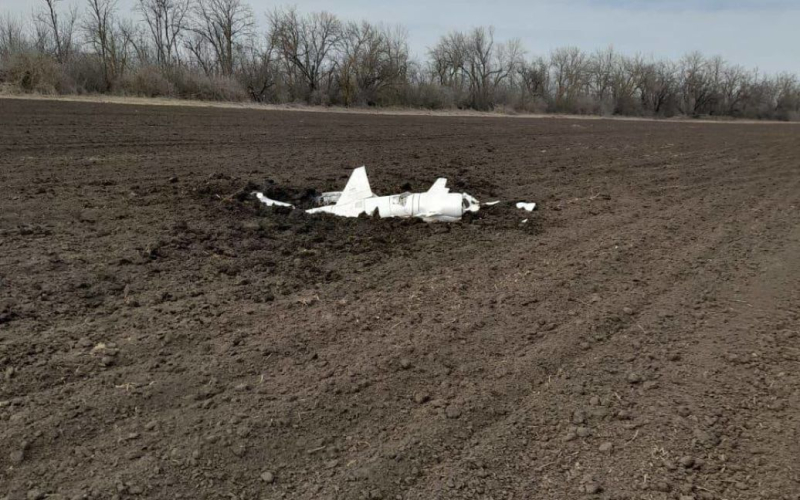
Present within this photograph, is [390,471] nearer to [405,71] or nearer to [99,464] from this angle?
[99,464]

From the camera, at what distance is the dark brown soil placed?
2512 millimetres

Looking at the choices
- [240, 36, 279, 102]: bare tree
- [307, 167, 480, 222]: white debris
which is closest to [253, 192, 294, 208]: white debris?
[307, 167, 480, 222]: white debris

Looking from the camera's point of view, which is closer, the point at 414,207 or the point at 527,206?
the point at 414,207

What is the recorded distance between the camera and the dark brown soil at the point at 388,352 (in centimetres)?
251

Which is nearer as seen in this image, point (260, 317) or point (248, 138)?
point (260, 317)

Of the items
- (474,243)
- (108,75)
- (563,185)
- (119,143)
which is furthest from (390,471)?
(108,75)

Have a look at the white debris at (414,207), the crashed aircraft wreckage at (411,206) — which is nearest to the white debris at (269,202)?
the crashed aircraft wreckage at (411,206)

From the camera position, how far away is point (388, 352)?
3605 millimetres

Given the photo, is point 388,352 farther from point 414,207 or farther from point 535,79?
point 535,79

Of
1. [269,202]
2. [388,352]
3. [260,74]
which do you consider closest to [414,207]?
[269,202]

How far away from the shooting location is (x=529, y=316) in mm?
4215

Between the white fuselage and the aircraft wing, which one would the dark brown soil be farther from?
the aircraft wing

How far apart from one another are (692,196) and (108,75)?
128 ft

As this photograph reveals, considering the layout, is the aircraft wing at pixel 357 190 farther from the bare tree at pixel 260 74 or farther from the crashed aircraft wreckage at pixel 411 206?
the bare tree at pixel 260 74
